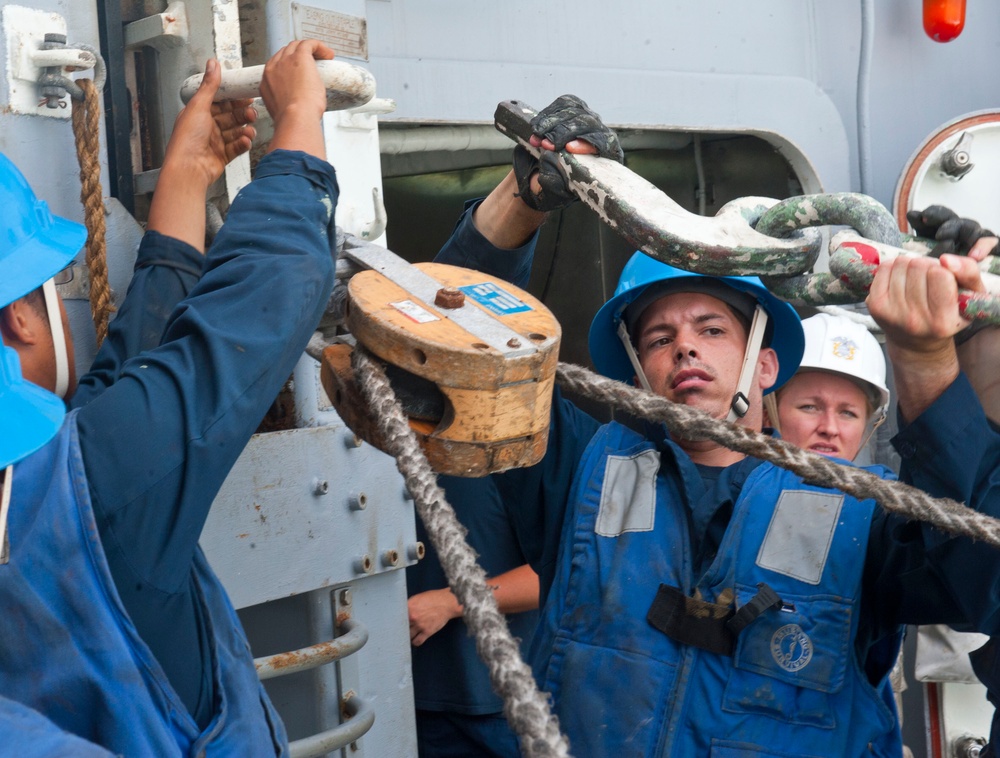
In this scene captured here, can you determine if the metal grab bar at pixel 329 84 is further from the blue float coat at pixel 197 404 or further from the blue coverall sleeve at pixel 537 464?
the blue coverall sleeve at pixel 537 464

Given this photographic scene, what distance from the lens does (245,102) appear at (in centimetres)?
168

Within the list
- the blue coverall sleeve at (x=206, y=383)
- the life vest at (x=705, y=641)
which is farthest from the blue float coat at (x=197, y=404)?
the life vest at (x=705, y=641)

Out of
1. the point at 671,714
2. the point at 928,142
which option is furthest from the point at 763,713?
the point at 928,142

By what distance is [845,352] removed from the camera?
284 centimetres

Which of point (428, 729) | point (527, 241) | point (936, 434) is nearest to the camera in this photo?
point (936, 434)

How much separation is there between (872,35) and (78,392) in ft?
8.18

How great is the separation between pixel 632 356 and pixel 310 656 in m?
0.78

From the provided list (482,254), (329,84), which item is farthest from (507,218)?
(329,84)

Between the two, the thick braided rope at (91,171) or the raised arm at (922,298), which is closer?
the raised arm at (922,298)

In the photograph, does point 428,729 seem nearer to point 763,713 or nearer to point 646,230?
point 763,713

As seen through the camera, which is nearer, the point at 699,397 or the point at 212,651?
the point at 212,651

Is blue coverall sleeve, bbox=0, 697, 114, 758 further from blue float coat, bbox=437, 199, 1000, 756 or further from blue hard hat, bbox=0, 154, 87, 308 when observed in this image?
blue float coat, bbox=437, 199, 1000, 756

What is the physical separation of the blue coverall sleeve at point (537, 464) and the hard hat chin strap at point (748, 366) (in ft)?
0.84

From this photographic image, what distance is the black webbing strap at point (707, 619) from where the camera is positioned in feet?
5.23
